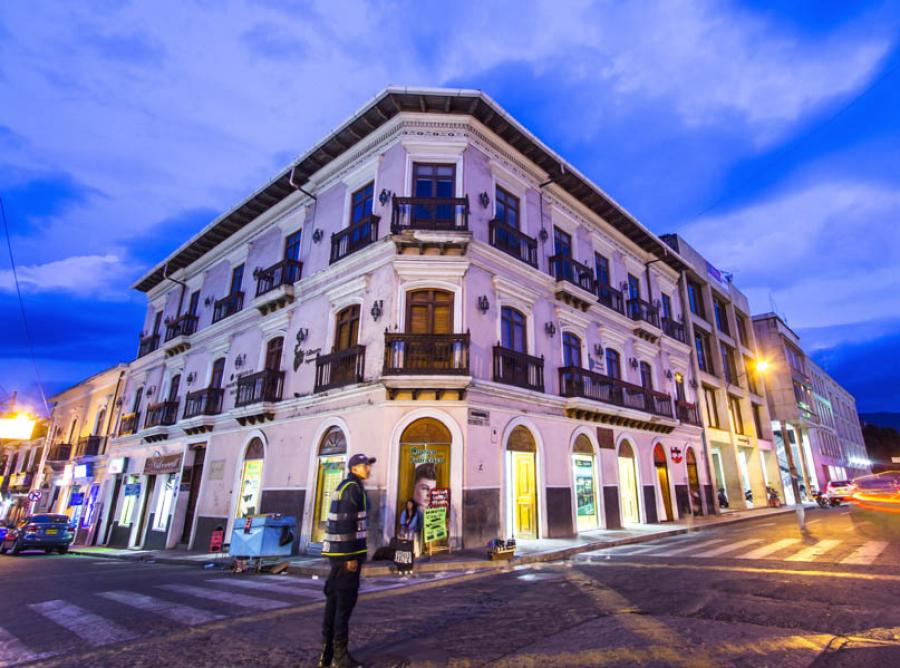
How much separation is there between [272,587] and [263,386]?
28.5ft

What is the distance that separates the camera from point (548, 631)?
481 cm

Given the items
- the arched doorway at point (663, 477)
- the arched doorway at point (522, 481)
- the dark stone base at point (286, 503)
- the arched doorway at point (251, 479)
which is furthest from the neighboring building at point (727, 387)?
the arched doorway at point (251, 479)

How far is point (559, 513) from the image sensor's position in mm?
14250

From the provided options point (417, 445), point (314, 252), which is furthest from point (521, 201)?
point (417, 445)

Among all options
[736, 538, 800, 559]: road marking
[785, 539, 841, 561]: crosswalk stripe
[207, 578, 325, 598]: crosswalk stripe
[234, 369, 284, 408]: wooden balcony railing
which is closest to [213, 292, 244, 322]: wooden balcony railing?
[234, 369, 284, 408]: wooden balcony railing

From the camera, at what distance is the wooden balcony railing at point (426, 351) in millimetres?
12242

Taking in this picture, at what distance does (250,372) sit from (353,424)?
7.07 meters

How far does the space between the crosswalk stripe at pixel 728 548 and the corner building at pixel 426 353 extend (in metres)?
4.68

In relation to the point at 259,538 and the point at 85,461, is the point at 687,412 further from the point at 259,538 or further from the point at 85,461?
the point at 85,461

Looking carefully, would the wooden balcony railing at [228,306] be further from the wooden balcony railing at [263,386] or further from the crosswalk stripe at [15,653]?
the crosswalk stripe at [15,653]

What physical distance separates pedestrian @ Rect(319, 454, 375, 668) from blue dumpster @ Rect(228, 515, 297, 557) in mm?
7801

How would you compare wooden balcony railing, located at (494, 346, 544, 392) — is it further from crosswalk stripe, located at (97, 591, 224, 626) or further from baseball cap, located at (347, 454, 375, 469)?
crosswalk stripe, located at (97, 591, 224, 626)

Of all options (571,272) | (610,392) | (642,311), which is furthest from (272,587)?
(642,311)

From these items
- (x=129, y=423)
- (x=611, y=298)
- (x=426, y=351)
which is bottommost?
(x=129, y=423)
